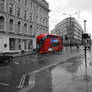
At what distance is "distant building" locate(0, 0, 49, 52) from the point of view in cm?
2869

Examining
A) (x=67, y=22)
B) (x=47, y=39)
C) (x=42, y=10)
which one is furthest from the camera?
(x=67, y=22)

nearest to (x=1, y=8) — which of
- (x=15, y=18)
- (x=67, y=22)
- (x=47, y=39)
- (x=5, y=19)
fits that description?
(x=5, y=19)

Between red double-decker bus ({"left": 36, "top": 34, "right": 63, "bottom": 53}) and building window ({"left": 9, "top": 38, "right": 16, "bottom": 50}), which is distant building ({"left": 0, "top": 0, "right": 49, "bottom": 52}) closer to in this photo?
building window ({"left": 9, "top": 38, "right": 16, "bottom": 50})

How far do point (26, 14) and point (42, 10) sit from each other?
419 inches

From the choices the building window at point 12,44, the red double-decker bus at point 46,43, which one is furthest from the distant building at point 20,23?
the red double-decker bus at point 46,43

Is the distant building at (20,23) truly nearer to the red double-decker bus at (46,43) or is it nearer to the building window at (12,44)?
the building window at (12,44)

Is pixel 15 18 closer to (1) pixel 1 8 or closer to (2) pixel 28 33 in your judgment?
(1) pixel 1 8

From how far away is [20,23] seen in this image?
33969 mm

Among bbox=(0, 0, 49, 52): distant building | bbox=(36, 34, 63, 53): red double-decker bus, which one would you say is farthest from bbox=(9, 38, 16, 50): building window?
bbox=(36, 34, 63, 53): red double-decker bus

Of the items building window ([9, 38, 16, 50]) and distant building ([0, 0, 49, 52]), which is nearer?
distant building ([0, 0, 49, 52])

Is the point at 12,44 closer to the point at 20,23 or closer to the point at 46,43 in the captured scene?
the point at 20,23

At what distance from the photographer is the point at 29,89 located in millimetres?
6676

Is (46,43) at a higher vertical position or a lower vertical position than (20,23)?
lower

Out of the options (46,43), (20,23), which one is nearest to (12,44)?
(20,23)
